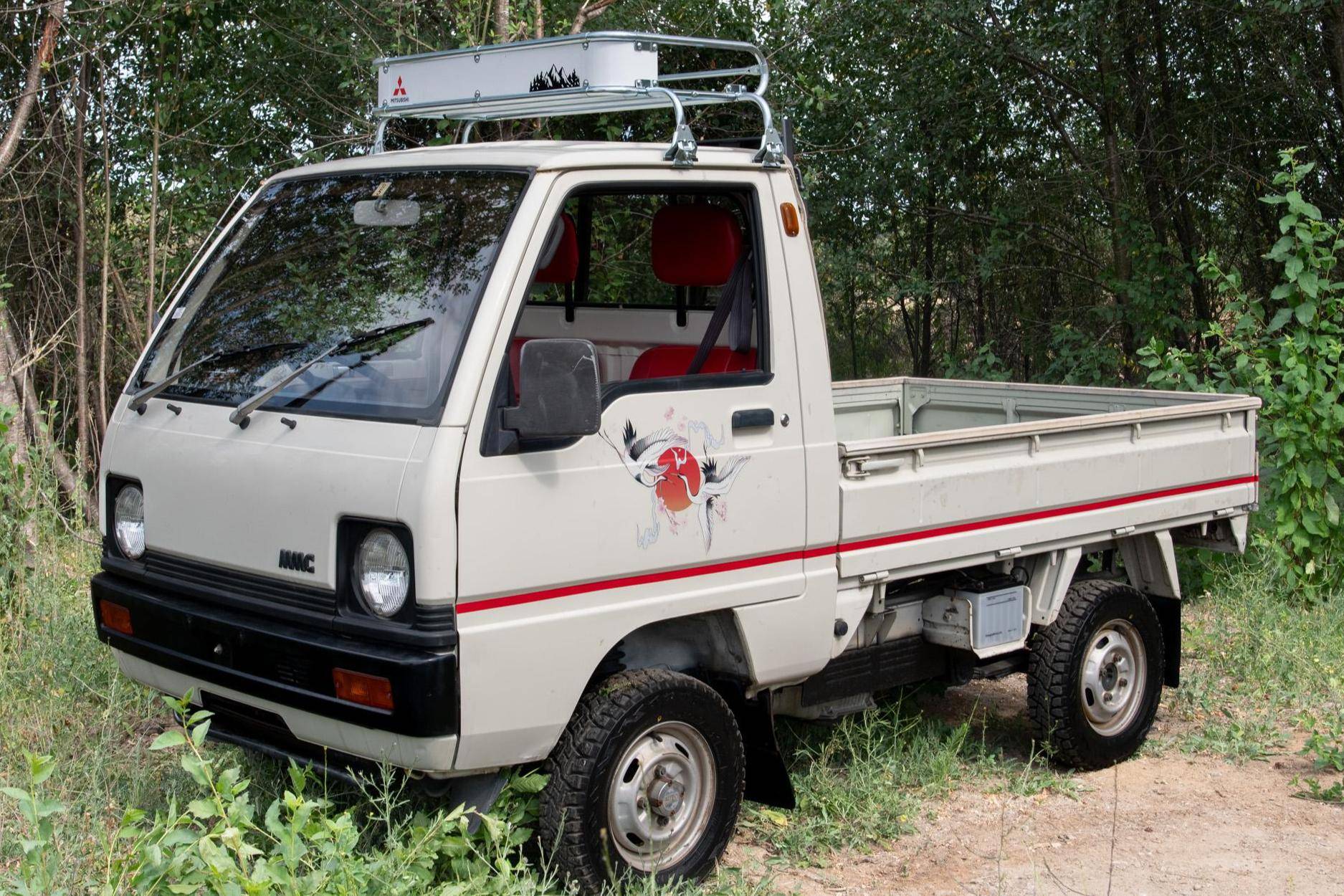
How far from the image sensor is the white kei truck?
146 inches

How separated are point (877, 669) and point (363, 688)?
2.11 metres

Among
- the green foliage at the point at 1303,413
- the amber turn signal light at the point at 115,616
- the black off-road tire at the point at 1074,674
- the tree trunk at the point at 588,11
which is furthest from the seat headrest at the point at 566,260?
the green foliage at the point at 1303,413

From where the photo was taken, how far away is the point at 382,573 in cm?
369

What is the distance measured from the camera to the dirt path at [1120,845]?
15.2 feet

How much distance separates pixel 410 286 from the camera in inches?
160

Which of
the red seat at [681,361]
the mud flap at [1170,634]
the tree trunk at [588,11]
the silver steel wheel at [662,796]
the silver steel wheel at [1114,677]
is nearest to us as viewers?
the silver steel wheel at [662,796]

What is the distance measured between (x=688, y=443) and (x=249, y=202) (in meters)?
1.75

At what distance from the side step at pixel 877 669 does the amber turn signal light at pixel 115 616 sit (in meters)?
2.19

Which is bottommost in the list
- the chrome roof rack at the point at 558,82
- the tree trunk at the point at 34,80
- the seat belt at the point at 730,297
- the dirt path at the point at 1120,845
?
the dirt path at the point at 1120,845

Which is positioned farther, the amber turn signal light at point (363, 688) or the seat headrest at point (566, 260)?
the seat headrest at point (566, 260)

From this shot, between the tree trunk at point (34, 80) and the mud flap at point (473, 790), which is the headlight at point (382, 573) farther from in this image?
the tree trunk at point (34, 80)

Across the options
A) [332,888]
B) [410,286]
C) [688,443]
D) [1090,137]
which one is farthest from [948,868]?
[1090,137]

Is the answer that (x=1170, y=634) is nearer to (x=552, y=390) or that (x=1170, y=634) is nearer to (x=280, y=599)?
(x=552, y=390)

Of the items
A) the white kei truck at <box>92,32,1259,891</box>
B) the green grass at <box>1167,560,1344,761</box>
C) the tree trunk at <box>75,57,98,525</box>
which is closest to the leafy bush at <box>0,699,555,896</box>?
the white kei truck at <box>92,32,1259,891</box>
